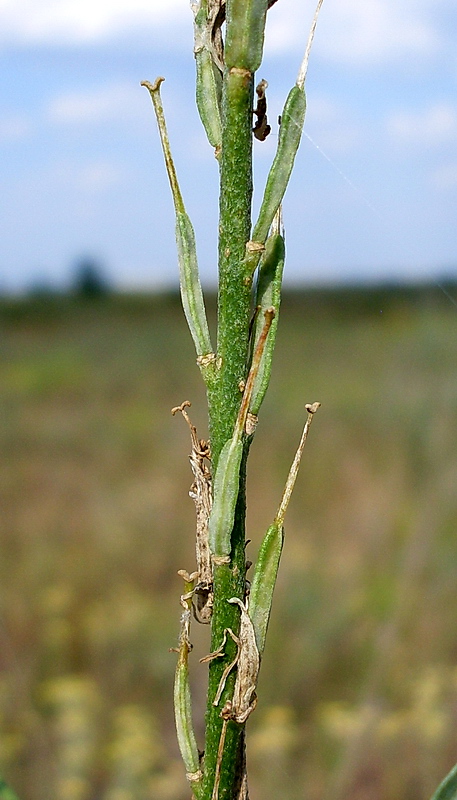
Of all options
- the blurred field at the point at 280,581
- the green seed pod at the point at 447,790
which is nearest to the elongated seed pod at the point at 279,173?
the green seed pod at the point at 447,790

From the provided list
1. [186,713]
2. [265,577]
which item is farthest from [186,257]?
[186,713]

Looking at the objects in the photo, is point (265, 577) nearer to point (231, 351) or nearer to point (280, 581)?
point (231, 351)

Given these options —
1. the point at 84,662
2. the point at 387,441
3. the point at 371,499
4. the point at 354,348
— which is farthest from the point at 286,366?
the point at 84,662

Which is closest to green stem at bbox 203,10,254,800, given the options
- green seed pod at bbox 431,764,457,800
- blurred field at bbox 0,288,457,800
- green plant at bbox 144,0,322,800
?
green plant at bbox 144,0,322,800

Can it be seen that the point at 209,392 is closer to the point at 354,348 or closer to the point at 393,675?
the point at 393,675

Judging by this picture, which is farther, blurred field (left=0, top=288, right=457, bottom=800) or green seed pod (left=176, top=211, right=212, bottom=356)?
blurred field (left=0, top=288, right=457, bottom=800)

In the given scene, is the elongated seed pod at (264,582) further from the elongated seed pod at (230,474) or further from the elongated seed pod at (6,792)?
the elongated seed pod at (6,792)

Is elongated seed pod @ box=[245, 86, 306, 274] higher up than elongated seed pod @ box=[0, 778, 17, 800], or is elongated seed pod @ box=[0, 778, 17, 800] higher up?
elongated seed pod @ box=[245, 86, 306, 274]

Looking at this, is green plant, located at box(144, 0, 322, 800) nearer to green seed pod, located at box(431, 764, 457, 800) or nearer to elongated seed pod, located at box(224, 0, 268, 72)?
elongated seed pod, located at box(224, 0, 268, 72)
